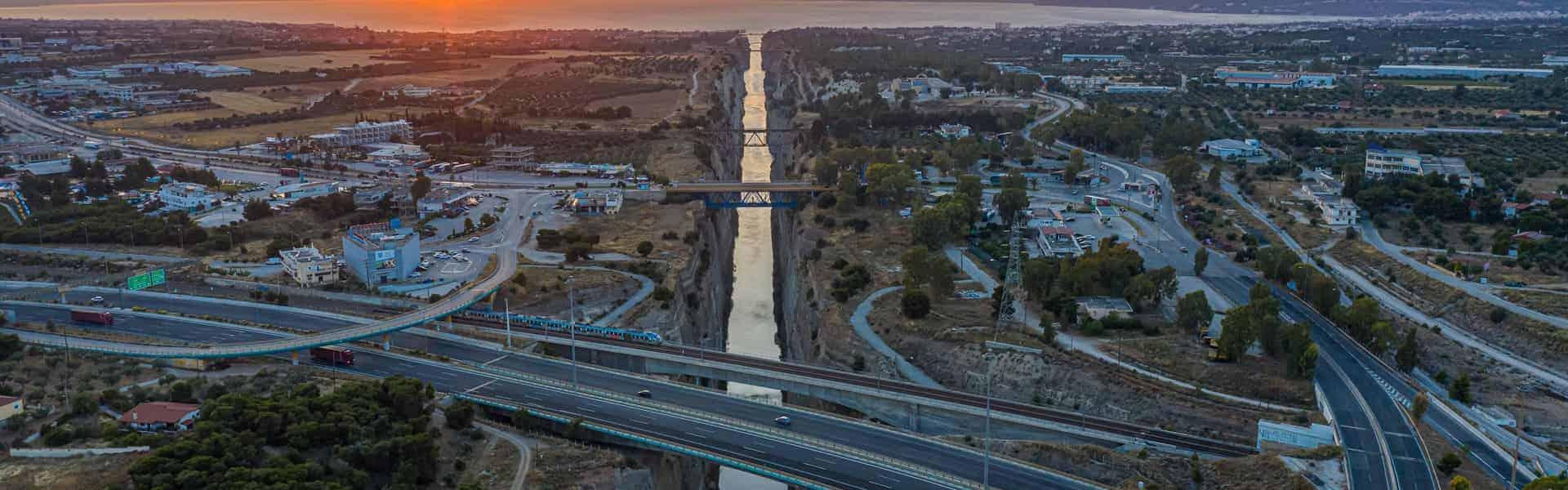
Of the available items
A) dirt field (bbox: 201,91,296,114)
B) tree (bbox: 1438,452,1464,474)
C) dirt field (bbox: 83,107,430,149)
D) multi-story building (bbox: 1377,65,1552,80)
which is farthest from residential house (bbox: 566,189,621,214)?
multi-story building (bbox: 1377,65,1552,80)

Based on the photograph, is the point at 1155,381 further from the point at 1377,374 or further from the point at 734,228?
the point at 734,228

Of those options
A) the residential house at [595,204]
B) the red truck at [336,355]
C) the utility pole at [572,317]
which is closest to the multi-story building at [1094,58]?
the residential house at [595,204]

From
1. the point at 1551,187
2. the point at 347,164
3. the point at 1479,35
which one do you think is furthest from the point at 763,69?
the point at 1551,187

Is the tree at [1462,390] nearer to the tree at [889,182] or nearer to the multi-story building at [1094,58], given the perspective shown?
the tree at [889,182]

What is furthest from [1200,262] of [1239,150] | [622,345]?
Result: [1239,150]

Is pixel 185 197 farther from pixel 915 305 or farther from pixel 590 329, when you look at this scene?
pixel 915 305

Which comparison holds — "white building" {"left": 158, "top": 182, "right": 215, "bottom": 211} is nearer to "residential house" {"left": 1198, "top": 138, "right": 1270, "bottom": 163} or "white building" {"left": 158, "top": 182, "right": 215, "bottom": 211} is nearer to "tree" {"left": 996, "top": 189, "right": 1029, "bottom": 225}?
"tree" {"left": 996, "top": 189, "right": 1029, "bottom": 225}
